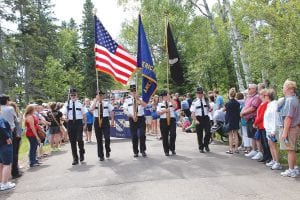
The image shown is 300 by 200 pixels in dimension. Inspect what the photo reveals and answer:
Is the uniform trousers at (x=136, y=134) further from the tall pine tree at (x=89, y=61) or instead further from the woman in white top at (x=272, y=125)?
the tall pine tree at (x=89, y=61)

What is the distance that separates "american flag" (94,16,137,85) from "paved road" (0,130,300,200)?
2717mm

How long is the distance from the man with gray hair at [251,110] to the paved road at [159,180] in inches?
28.5

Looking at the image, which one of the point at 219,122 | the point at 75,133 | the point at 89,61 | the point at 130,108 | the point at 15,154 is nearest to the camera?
the point at 15,154

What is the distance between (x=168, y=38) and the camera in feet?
41.3

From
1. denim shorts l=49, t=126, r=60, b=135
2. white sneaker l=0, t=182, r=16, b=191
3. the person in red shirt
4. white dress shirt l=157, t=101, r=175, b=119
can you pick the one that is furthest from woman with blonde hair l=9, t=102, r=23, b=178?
the person in red shirt

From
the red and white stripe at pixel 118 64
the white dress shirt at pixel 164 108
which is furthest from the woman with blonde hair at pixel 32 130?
the white dress shirt at pixel 164 108

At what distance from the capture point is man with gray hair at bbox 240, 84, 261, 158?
10.7m

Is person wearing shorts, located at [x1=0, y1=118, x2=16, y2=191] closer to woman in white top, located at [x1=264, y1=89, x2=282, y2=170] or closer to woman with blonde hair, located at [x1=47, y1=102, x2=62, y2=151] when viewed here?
woman in white top, located at [x1=264, y1=89, x2=282, y2=170]

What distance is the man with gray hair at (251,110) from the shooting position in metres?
10.7

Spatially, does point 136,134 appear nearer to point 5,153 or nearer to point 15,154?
point 15,154

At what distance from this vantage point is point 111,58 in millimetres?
12500

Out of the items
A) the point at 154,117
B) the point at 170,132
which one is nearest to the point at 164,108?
the point at 170,132

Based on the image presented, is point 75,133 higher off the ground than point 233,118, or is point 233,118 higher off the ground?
point 233,118

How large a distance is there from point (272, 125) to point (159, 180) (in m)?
2.96
